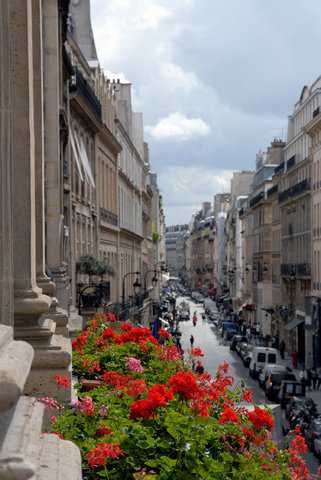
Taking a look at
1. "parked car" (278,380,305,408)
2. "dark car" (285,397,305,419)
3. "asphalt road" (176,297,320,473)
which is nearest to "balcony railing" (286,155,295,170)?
"asphalt road" (176,297,320,473)

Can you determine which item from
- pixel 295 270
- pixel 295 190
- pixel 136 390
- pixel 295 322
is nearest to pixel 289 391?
pixel 295 322

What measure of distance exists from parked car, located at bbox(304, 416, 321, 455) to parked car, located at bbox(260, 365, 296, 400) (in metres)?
10.2

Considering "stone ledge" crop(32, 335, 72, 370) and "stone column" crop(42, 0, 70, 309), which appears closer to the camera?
"stone ledge" crop(32, 335, 72, 370)

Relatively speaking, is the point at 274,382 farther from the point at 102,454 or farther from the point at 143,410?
the point at 102,454

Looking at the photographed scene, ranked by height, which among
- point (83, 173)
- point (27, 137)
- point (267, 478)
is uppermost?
point (83, 173)

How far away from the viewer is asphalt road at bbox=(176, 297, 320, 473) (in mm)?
44550

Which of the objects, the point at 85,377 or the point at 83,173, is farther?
the point at 83,173

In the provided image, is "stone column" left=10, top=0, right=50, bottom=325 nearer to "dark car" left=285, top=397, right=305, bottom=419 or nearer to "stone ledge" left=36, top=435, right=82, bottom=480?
"stone ledge" left=36, top=435, right=82, bottom=480

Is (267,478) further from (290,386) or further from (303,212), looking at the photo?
(303,212)

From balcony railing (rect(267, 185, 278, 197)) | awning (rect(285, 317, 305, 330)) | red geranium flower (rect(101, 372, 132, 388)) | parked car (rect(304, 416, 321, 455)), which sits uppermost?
balcony railing (rect(267, 185, 278, 197))

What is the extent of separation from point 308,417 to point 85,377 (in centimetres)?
2228

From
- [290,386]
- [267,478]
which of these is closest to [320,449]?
[290,386]

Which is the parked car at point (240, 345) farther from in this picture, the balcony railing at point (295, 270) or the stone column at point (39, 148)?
the stone column at point (39, 148)

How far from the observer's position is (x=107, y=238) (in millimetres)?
49188
